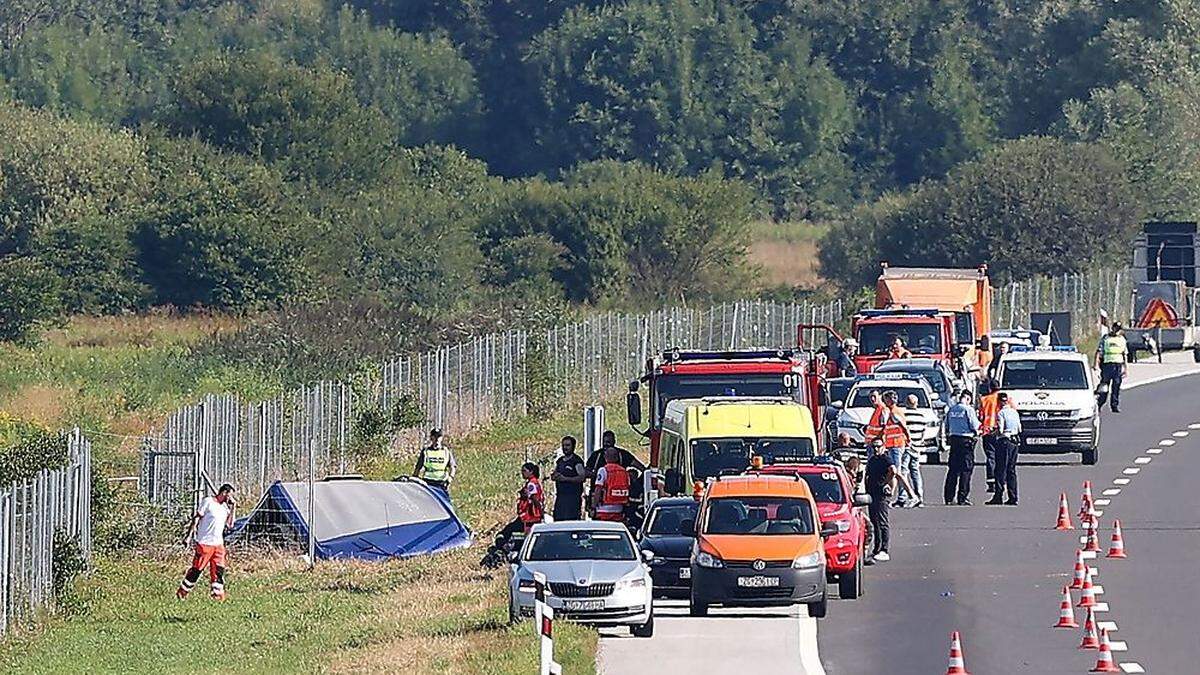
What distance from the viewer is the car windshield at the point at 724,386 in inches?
1480

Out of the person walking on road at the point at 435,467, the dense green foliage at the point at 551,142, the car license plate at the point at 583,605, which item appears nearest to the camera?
the car license plate at the point at 583,605

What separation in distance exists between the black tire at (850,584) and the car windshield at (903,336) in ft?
69.0

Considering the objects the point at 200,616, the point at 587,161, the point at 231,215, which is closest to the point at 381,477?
the point at 200,616

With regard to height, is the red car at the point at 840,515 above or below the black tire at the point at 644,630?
above

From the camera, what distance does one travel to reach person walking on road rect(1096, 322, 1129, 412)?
5034cm

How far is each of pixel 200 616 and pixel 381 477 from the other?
1319cm

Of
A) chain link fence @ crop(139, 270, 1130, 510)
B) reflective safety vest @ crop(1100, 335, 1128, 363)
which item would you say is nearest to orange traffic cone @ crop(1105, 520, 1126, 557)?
chain link fence @ crop(139, 270, 1130, 510)

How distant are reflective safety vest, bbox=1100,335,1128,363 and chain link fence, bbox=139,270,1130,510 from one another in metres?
11.7

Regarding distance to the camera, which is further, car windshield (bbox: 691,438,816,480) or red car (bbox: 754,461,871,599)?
car windshield (bbox: 691,438,816,480)

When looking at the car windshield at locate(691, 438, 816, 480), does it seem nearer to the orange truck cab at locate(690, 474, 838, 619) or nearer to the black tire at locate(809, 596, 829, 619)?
the orange truck cab at locate(690, 474, 838, 619)

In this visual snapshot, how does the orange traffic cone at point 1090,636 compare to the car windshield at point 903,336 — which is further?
the car windshield at point 903,336

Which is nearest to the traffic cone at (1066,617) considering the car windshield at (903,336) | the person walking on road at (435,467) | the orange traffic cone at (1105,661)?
the orange traffic cone at (1105,661)

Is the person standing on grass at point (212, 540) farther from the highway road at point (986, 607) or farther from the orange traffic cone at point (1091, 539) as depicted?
the orange traffic cone at point (1091, 539)

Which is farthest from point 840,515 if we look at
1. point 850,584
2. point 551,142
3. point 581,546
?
point 551,142
